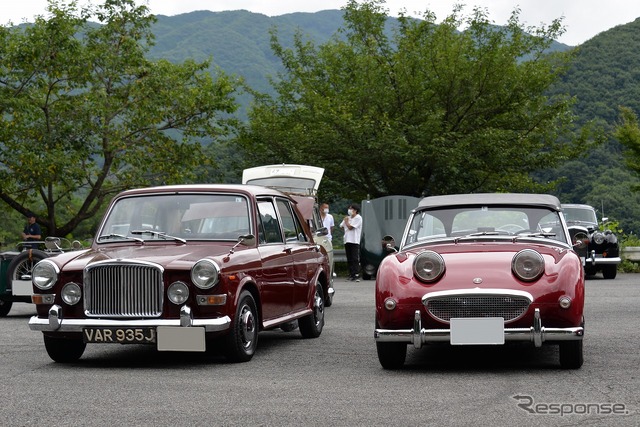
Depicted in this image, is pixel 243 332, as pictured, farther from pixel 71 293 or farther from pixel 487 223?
pixel 487 223

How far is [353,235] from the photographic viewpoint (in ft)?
72.6

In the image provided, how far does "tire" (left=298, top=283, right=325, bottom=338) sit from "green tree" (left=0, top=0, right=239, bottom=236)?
1805cm

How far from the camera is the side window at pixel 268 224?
32.9ft

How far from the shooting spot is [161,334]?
27.6ft

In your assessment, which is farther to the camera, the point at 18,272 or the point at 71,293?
the point at 18,272

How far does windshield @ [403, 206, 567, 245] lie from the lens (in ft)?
30.3

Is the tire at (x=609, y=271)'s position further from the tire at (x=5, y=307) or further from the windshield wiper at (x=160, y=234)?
the windshield wiper at (x=160, y=234)

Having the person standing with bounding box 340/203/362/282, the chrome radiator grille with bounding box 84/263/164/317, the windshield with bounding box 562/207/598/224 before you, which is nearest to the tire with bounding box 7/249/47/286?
the chrome radiator grille with bounding box 84/263/164/317

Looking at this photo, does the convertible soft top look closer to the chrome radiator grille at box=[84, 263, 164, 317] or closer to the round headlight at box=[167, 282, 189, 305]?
the round headlight at box=[167, 282, 189, 305]

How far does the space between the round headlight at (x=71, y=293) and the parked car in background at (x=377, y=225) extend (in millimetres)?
14562

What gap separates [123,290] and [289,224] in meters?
2.79

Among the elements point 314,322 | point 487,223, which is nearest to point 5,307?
point 314,322

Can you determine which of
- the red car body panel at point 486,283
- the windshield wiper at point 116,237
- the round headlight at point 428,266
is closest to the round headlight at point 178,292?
the windshield wiper at point 116,237

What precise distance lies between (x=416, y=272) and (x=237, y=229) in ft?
7.41
